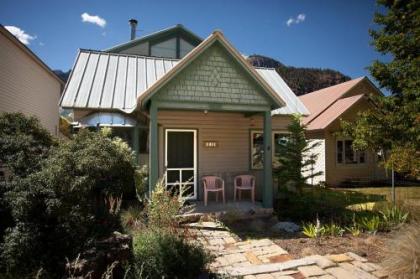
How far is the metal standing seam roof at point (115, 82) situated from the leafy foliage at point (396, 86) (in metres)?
2.73

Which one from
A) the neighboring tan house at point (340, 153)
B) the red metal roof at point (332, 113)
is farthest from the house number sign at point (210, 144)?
the red metal roof at point (332, 113)

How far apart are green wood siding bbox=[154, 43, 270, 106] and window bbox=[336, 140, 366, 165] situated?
990cm

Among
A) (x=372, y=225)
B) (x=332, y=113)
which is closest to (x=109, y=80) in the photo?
(x=372, y=225)

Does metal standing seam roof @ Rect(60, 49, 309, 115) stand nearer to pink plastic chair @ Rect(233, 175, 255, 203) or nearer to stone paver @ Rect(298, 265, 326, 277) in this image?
pink plastic chair @ Rect(233, 175, 255, 203)

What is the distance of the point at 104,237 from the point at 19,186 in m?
1.61

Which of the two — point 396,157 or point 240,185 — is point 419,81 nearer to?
point 396,157

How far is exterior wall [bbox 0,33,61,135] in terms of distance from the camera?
12459mm

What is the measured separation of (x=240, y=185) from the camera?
34.7 ft

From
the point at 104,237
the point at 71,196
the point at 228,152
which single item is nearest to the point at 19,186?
the point at 71,196

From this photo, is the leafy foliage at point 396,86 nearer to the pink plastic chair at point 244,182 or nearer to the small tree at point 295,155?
the small tree at point 295,155

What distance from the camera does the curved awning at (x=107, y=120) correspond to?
980 centimetres

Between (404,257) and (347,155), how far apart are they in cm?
1329

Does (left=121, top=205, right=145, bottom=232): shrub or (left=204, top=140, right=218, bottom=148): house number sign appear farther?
(left=204, top=140, right=218, bottom=148): house number sign

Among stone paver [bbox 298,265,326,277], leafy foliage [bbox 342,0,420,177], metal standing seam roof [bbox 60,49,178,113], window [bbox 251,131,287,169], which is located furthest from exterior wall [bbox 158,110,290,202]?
stone paver [bbox 298,265,326,277]
